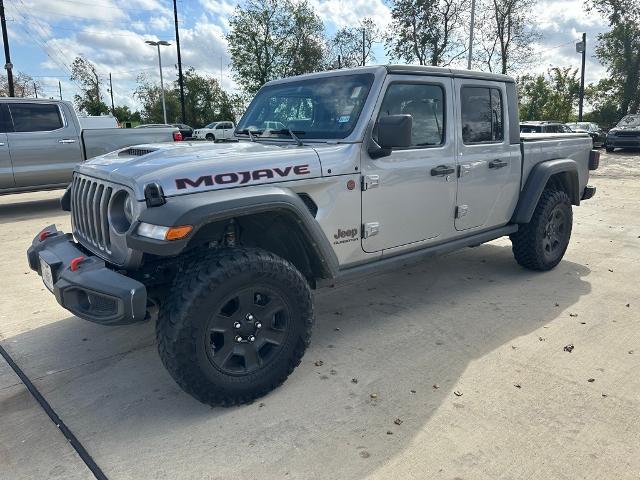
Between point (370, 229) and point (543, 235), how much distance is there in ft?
7.96

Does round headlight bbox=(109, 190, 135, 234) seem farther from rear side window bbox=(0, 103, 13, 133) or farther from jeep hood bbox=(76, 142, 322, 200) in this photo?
rear side window bbox=(0, 103, 13, 133)

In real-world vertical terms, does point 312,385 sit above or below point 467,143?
below

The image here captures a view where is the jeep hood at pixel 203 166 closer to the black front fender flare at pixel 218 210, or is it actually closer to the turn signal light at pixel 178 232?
the black front fender flare at pixel 218 210

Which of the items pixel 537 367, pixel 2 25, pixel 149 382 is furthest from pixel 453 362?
pixel 2 25

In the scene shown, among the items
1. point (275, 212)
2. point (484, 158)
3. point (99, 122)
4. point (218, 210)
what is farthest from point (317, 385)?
point (99, 122)

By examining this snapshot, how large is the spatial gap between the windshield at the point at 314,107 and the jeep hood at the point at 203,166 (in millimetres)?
321

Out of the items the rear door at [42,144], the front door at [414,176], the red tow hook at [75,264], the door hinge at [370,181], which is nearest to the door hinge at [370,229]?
the front door at [414,176]

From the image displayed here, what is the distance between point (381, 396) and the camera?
294 cm

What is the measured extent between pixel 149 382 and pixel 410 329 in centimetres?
190

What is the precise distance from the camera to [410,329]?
388cm

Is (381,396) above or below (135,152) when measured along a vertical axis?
below

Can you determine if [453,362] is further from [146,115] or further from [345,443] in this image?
[146,115]

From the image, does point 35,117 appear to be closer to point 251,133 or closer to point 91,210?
point 251,133

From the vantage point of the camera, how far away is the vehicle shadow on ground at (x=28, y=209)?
341 inches
